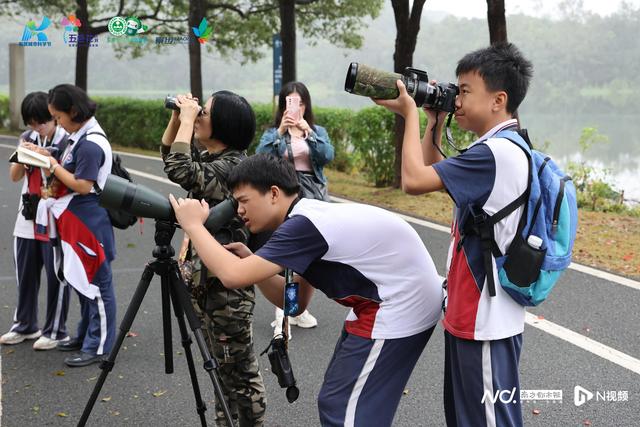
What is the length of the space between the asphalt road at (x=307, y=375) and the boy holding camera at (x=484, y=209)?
139 cm

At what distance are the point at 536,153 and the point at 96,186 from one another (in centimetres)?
296

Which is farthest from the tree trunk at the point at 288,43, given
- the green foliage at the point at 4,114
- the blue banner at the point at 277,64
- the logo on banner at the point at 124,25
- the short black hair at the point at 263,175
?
the green foliage at the point at 4,114

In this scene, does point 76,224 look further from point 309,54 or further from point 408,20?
point 309,54

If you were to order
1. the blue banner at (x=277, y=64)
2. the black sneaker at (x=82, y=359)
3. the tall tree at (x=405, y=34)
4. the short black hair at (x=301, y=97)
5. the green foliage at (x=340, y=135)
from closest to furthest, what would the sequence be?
the black sneaker at (x=82, y=359) < the short black hair at (x=301, y=97) < the tall tree at (x=405, y=34) < the blue banner at (x=277, y=64) < the green foliage at (x=340, y=135)

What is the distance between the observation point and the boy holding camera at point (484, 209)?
249 cm

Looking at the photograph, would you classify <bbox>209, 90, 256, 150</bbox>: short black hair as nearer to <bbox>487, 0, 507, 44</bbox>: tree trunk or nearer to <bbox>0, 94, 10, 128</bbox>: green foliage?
<bbox>487, 0, 507, 44</bbox>: tree trunk

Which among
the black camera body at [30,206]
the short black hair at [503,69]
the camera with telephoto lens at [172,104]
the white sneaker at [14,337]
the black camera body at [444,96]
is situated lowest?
the white sneaker at [14,337]

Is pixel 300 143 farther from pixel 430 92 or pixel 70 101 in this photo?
pixel 430 92

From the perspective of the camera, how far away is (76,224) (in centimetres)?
463

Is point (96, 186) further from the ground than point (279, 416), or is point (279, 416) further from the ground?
point (96, 186)

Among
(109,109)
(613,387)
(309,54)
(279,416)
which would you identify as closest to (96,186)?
Answer: (279,416)

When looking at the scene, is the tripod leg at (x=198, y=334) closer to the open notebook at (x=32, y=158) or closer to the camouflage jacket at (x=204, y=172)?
the camouflage jacket at (x=204, y=172)

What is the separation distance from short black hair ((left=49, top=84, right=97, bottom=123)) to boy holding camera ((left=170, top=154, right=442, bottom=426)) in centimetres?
206

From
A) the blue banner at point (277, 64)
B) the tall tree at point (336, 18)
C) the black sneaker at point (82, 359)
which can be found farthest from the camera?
the tall tree at point (336, 18)
